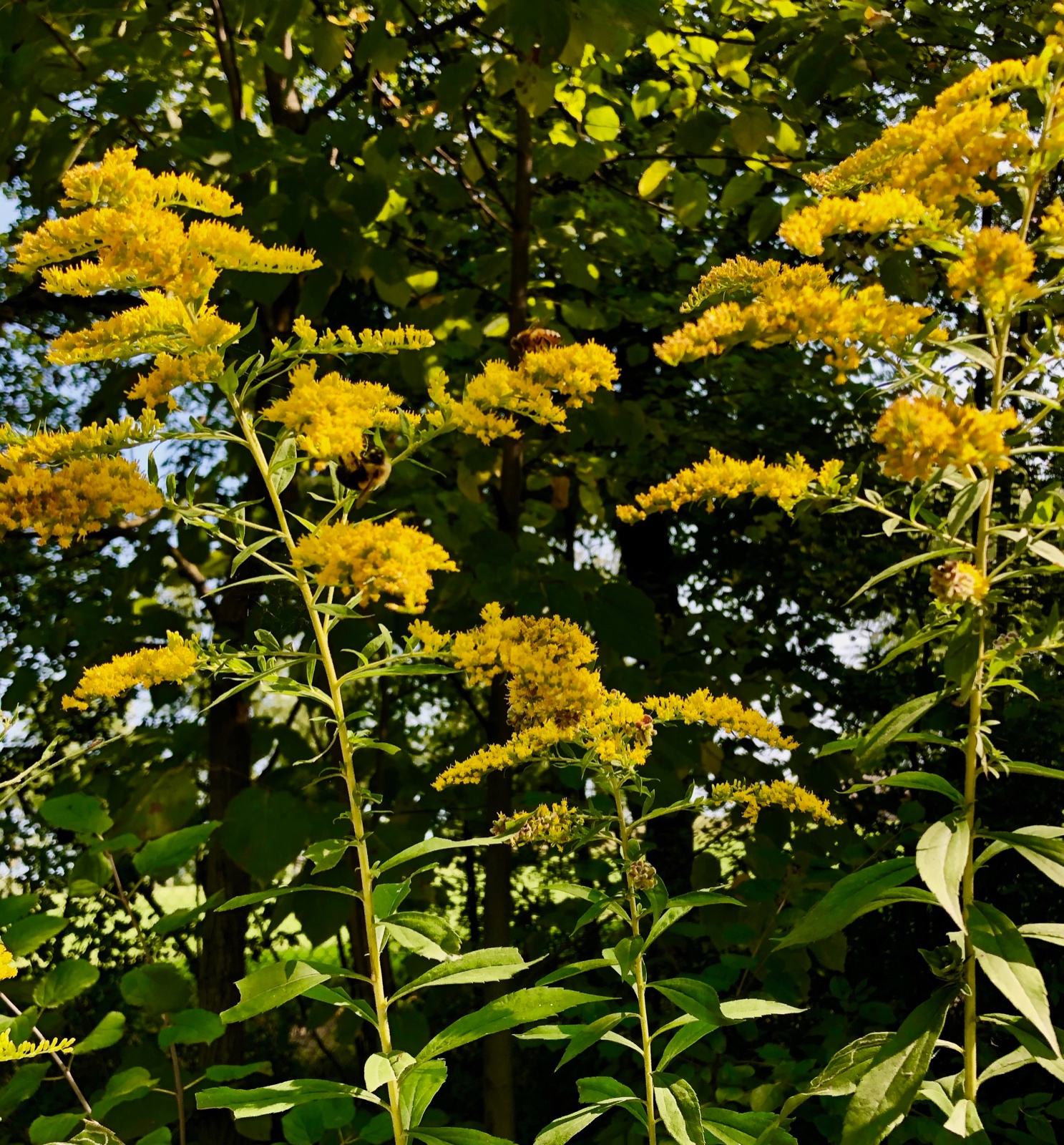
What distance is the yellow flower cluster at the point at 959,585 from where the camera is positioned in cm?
130

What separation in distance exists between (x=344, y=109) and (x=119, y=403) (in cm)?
118

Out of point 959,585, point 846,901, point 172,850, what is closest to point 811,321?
point 959,585

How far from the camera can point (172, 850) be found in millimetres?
2260

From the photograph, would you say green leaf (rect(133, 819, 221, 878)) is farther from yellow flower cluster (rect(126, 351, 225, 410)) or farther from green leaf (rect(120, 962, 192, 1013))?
yellow flower cluster (rect(126, 351, 225, 410))

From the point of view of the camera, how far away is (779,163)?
354 cm

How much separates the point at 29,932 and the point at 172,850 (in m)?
0.30

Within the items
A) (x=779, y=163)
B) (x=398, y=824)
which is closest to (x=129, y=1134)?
(x=398, y=824)

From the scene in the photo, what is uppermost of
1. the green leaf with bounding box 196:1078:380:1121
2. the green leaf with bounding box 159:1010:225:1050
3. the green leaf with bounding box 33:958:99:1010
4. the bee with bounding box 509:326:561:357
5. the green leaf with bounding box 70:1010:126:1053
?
the bee with bounding box 509:326:561:357

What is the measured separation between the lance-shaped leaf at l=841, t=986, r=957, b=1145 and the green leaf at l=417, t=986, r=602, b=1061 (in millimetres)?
376

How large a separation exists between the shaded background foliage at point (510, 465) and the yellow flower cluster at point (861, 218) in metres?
1.24

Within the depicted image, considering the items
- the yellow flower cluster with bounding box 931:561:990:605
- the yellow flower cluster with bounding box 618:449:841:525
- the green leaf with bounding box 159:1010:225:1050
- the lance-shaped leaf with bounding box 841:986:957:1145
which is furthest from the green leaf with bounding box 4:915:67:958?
the yellow flower cluster with bounding box 931:561:990:605

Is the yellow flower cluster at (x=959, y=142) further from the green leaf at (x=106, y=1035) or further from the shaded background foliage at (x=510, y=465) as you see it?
the green leaf at (x=106, y=1035)

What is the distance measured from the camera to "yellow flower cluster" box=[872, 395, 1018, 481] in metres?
1.20

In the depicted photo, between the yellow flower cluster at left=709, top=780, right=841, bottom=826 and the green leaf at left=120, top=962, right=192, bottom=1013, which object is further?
the green leaf at left=120, top=962, right=192, bottom=1013
